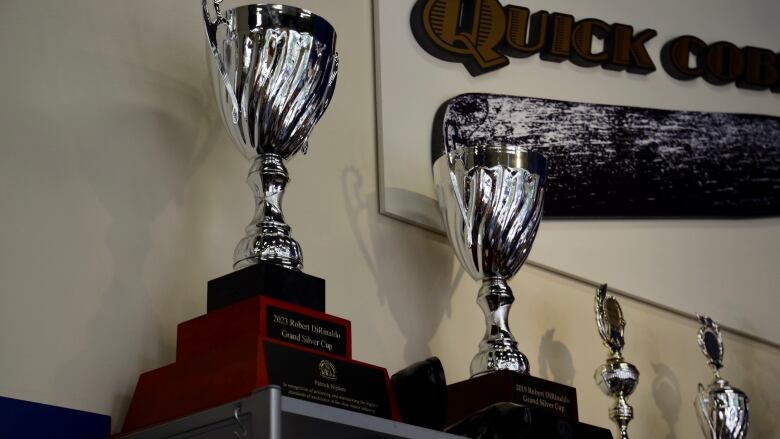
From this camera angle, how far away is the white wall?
1.50m

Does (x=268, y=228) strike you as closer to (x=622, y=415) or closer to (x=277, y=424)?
(x=277, y=424)

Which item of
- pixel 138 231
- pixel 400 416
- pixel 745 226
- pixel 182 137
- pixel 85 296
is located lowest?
pixel 400 416

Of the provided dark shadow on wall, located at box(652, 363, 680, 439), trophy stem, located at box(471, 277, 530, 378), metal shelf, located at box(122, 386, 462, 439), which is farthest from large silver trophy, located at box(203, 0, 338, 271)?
dark shadow on wall, located at box(652, 363, 680, 439)

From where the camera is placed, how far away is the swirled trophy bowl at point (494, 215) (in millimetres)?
1872

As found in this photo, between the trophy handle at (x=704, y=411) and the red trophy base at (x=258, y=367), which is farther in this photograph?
the trophy handle at (x=704, y=411)

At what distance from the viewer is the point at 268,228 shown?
1.55 meters

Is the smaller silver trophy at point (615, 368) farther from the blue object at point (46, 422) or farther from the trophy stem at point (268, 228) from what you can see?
the blue object at point (46, 422)

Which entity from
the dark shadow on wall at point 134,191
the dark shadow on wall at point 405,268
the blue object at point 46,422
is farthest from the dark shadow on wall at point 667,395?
the blue object at point 46,422

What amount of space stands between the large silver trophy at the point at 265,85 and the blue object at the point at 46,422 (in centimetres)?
33

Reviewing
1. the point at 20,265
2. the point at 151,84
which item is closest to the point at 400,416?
the point at 20,265

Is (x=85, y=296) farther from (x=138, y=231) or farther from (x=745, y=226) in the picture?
(x=745, y=226)

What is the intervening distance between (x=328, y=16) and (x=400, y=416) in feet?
2.83

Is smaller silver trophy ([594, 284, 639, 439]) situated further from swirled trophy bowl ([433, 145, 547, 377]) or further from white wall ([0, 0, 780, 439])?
swirled trophy bowl ([433, 145, 547, 377])

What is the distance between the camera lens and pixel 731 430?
2.22 meters
